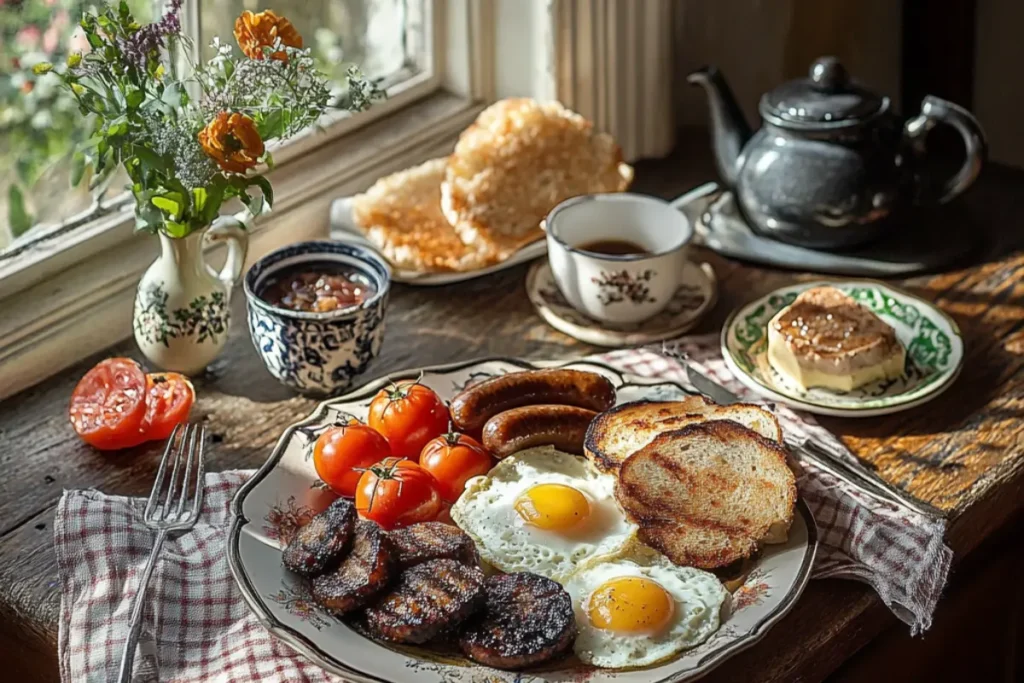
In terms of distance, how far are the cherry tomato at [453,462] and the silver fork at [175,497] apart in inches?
10.6

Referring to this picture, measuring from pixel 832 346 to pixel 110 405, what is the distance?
0.94 m

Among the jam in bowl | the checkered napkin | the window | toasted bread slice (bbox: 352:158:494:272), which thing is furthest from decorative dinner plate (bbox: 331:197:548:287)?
the checkered napkin

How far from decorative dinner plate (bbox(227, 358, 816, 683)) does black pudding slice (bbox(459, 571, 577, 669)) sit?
0.8 inches

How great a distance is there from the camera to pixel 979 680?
5.83 feet

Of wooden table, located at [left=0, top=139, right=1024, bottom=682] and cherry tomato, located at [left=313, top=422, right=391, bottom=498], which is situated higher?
cherry tomato, located at [left=313, top=422, right=391, bottom=498]

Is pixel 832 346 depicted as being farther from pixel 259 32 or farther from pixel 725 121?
pixel 259 32

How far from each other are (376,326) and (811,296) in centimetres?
61

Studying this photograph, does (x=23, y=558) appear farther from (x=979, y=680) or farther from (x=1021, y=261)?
(x=1021, y=261)

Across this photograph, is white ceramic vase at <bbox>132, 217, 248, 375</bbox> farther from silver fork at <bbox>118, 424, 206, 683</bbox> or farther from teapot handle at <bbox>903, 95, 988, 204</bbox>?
teapot handle at <bbox>903, 95, 988, 204</bbox>

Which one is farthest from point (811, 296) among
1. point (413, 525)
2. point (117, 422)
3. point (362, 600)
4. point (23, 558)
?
point (23, 558)

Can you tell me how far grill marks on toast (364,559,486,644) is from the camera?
48.4 inches

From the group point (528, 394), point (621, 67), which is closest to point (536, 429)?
point (528, 394)

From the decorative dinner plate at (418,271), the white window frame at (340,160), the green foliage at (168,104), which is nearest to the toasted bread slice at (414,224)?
the decorative dinner plate at (418,271)

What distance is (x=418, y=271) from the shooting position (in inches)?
76.2
